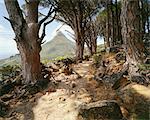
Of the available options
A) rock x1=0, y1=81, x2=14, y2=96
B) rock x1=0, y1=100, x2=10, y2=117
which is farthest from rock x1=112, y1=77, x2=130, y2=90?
rock x1=0, y1=81, x2=14, y2=96

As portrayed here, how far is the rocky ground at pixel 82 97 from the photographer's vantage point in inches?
284

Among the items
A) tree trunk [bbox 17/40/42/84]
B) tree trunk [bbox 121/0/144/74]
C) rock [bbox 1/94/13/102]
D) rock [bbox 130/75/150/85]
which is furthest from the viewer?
tree trunk [bbox 17/40/42/84]

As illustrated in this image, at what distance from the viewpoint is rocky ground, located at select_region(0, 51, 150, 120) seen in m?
7.21

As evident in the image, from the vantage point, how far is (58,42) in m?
106

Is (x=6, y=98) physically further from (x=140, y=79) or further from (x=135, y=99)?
(x=135, y=99)

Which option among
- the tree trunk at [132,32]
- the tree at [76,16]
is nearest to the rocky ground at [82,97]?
the tree trunk at [132,32]

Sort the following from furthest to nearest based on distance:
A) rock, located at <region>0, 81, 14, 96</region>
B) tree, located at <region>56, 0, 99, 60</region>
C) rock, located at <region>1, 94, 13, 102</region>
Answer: tree, located at <region>56, 0, 99, 60</region>
rock, located at <region>0, 81, 14, 96</region>
rock, located at <region>1, 94, 13, 102</region>

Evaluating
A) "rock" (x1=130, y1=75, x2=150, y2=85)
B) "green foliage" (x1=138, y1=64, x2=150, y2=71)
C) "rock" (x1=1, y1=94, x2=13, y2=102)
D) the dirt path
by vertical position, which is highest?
"green foliage" (x1=138, y1=64, x2=150, y2=71)

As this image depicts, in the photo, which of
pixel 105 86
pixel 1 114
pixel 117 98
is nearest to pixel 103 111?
pixel 117 98

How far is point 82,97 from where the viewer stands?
9016mm

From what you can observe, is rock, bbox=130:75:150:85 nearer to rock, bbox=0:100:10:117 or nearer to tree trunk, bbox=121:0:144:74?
tree trunk, bbox=121:0:144:74

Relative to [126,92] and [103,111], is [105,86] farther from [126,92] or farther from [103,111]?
[103,111]

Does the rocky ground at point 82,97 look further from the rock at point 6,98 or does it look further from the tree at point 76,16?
the tree at point 76,16

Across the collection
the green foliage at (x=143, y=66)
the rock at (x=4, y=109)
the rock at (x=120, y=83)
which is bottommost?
the rock at (x=4, y=109)
